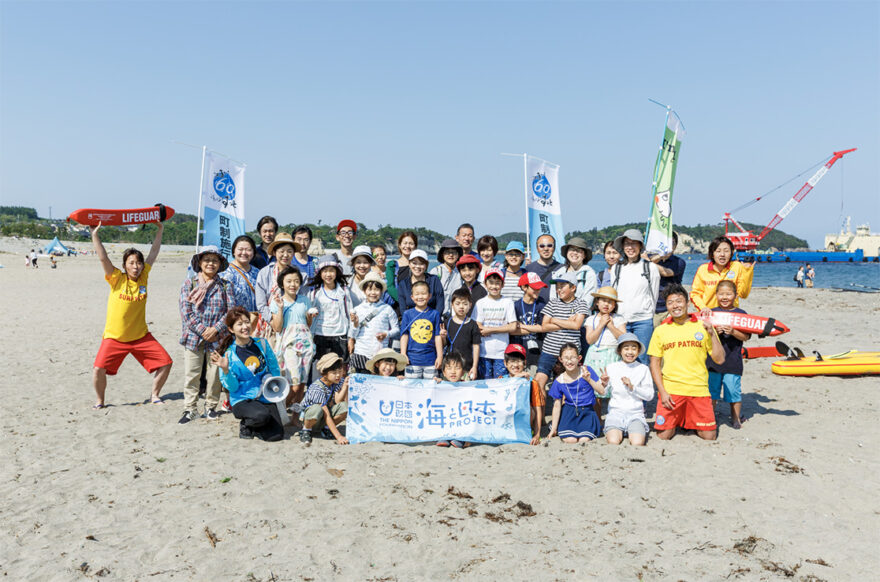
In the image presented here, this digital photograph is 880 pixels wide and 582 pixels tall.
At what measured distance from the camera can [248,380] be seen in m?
6.13

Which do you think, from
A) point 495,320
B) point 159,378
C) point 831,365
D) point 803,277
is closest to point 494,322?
point 495,320

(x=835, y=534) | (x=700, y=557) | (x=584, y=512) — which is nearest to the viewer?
(x=700, y=557)

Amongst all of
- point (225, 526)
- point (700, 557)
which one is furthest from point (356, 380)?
point (700, 557)

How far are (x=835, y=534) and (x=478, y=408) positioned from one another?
129 inches

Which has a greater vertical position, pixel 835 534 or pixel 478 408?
pixel 478 408

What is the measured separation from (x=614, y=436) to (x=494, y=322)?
6.03ft

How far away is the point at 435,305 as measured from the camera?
6.79 m

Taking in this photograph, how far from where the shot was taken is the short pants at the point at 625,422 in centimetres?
610

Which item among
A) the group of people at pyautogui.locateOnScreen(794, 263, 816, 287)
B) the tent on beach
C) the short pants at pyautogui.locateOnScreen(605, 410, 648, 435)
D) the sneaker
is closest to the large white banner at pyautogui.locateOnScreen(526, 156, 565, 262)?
the short pants at pyautogui.locateOnScreen(605, 410, 648, 435)

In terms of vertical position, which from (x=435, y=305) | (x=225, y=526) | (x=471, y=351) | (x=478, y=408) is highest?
(x=435, y=305)

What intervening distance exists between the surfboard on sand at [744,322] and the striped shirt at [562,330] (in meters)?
1.44

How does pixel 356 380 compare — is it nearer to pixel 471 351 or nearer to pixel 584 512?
pixel 471 351

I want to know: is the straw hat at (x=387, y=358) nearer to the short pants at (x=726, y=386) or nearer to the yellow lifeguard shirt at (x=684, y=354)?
the yellow lifeguard shirt at (x=684, y=354)

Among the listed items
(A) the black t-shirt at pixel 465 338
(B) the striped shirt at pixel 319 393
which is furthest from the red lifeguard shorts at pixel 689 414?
(B) the striped shirt at pixel 319 393
